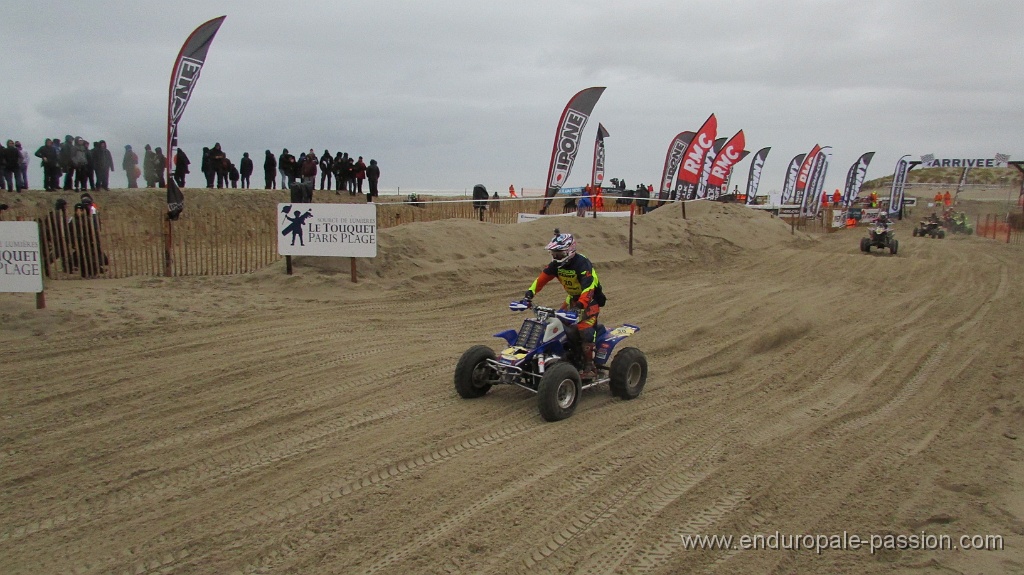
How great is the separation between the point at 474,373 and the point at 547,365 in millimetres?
781

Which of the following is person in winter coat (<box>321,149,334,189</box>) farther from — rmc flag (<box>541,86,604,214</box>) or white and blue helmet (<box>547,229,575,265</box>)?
white and blue helmet (<box>547,229,575,265</box>)

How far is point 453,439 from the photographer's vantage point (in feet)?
20.5

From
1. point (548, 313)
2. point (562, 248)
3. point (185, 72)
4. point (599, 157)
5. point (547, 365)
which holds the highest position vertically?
point (185, 72)

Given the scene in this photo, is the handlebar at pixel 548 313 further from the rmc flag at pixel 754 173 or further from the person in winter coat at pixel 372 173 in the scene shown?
the rmc flag at pixel 754 173

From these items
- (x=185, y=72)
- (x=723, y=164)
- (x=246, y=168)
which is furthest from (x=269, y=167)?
(x=723, y=164)

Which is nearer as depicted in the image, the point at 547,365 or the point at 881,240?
the point at 547,365

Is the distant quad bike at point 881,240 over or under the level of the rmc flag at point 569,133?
under

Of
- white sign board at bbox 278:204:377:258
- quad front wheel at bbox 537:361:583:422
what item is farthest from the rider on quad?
white sign board at bbox 278:204:377:258

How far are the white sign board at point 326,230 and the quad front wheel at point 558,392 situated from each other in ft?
22.5

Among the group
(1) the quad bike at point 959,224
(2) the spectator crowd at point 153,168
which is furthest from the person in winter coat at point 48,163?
(1) the quad bike at point 959,224

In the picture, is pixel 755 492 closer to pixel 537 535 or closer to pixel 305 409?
pixel 537 535

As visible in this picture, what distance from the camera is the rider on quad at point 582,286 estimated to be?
24.1 feet

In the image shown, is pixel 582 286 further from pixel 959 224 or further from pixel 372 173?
pixel 959 224

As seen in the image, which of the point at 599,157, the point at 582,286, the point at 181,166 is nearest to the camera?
the point at 582,286
